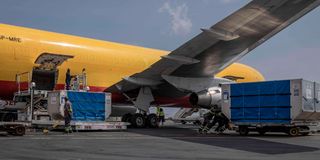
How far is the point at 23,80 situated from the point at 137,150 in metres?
11.7

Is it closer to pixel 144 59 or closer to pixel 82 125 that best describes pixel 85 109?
pixel 82 125

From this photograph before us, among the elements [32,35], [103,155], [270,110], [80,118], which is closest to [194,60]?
[270,110]

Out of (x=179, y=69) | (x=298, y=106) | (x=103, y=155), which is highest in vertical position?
(x=179, y=69)

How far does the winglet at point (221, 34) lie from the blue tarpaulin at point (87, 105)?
638cm

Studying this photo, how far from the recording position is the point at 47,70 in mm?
21688

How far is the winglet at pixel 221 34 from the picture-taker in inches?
693

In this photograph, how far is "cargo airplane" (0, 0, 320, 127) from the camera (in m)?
18.0

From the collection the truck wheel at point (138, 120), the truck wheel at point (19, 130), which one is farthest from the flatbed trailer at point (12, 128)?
the truck wheel at point (138, 120)

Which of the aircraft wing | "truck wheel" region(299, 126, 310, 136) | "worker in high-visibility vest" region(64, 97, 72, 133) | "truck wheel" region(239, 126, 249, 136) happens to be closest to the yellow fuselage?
the aircraft wing

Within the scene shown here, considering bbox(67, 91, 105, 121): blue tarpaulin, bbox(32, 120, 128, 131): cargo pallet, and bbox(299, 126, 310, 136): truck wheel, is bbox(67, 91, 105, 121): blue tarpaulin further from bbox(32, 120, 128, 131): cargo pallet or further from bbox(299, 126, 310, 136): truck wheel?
bbox(299, 126, 310, 136): truck wheel

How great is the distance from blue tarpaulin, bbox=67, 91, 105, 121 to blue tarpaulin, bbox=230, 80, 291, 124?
6.17 m

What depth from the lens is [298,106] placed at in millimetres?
17609

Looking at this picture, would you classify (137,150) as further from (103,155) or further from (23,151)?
(23,151)

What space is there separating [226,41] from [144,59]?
727 cm
